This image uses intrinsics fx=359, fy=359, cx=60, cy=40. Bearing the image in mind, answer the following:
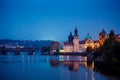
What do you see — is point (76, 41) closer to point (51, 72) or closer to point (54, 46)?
point (54, 46)

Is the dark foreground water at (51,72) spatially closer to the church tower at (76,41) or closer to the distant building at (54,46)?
the church tower at (76,41)

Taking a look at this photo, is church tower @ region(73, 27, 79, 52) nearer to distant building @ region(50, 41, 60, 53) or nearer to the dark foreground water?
distant building @ region(50, 41, 60, 53)

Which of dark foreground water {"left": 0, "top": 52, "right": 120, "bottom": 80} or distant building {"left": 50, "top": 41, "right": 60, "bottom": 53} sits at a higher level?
distant building {"left": 50, "top": 41, "right": 60, "bottom": 53}

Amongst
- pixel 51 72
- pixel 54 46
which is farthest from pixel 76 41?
pixel 51 72

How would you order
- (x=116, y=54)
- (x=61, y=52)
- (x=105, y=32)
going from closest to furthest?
(x=116, y=54) < (x=105, y=32) < (x=61, y=52)

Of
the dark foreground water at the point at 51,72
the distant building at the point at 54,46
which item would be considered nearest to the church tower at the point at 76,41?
the distant building at the point at 54,46

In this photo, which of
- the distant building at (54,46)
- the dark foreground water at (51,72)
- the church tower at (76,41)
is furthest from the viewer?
the distant building at (54,46)

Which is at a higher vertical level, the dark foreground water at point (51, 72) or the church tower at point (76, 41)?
the church tower at point (76, 41)

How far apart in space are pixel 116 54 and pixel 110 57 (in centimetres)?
253

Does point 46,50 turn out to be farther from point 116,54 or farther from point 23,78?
point 23,78

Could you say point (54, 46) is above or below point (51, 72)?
above

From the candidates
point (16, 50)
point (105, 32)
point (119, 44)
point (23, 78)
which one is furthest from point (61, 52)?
point (23, 78)

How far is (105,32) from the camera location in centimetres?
10544

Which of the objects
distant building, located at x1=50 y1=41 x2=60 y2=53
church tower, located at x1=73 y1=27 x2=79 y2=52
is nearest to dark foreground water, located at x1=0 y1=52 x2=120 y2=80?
church tower, located at x1=73 y1=27 x2=79 y2=52
